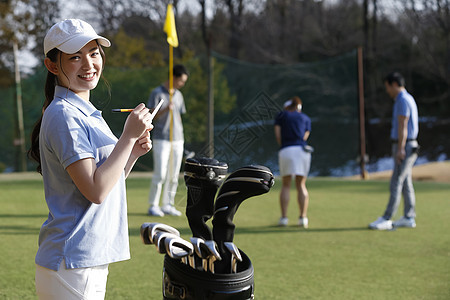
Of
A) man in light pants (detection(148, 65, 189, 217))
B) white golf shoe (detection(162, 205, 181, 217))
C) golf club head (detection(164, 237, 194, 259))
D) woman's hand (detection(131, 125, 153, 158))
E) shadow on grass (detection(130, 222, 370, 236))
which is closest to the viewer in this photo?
golf club head (detection(164, 237, 194, 259))

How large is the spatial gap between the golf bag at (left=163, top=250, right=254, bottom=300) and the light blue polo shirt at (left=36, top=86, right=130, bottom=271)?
0.73 feet

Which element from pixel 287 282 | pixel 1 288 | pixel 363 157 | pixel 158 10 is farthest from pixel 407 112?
pixel 158 10

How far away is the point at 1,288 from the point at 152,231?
98.8 inches

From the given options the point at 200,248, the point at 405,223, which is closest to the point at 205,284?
the point at 200,248

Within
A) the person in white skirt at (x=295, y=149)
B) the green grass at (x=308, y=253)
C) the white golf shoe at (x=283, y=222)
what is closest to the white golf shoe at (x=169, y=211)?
the green grass at (x=308, y=253)

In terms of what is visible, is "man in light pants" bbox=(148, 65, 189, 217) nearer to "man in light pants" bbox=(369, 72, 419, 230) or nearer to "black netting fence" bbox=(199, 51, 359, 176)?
"man in light pants" bbox=(369, 72, 419, 230)

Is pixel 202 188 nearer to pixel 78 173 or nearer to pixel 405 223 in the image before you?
pixel 78 173

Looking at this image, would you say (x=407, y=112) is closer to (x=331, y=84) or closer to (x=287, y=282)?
(x=287, y=282)

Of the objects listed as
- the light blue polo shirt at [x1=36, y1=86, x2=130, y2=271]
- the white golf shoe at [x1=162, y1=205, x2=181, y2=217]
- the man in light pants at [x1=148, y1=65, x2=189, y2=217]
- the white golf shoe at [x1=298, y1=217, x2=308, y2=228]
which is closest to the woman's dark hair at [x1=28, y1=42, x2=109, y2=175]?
the light blue polo shirt at [x1=36, y1=86, x2=130, y2=271]

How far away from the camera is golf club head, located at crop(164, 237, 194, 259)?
1.70 metres

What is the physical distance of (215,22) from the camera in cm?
2841

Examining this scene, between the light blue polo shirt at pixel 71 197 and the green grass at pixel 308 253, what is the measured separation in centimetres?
38

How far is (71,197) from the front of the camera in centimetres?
179

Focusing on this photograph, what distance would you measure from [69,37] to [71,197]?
1.76ft
